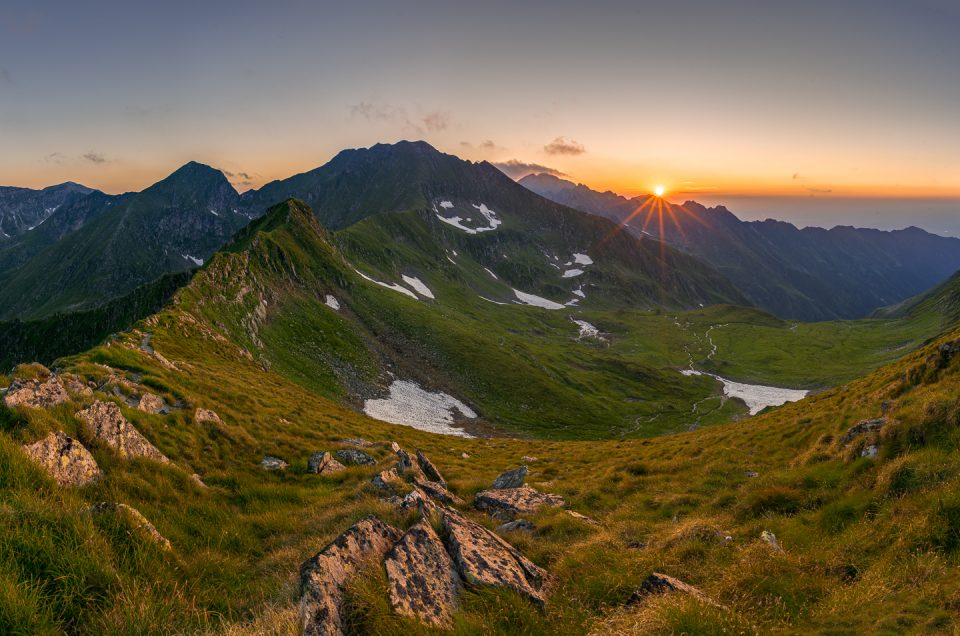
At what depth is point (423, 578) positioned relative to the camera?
7.02 m

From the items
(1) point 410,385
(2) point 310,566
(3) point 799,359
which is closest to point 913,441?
(2) point 310,566

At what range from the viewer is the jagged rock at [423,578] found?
624 cm

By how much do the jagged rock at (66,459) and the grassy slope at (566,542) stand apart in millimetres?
383

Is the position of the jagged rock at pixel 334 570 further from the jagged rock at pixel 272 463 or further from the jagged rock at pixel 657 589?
the jagged rock at pixel 272 463

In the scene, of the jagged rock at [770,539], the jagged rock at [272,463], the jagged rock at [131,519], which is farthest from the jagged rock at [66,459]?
the jagged rock at [770,539]

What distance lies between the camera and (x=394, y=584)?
6.59m

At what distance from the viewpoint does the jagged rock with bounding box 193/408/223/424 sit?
58.0ft

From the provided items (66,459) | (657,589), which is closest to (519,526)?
(657,589)

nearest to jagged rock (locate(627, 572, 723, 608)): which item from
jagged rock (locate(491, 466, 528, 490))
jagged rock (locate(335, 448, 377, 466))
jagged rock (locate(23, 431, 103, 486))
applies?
jagged rock (locate(23, 431, 103, 486))

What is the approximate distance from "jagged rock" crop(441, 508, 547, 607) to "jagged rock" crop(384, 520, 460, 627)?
0.28m

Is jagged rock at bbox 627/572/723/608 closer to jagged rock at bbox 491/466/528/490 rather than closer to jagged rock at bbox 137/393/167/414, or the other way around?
jagged rock at bbox 491/466/528/490

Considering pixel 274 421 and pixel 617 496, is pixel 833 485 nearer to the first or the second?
pixel 617 496

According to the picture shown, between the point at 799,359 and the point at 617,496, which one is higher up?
the point at 617,496

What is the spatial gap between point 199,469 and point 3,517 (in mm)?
9670
